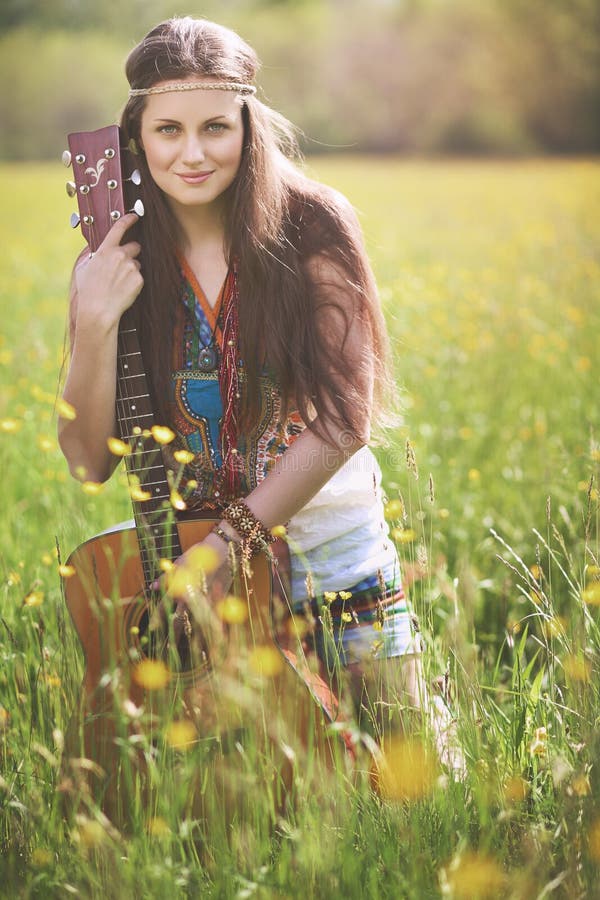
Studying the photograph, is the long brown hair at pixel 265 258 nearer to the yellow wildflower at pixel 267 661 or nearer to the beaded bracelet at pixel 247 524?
the beaded bracelet at pixel 247 524

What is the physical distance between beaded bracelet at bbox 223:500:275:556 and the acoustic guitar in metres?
0.03

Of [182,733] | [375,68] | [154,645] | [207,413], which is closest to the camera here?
[182,733]

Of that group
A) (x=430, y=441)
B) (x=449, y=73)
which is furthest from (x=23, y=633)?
(x=449, y=73)

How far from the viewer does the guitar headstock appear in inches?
72.1

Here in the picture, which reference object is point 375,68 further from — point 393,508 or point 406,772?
point 406,772

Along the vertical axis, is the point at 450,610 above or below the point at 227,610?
below

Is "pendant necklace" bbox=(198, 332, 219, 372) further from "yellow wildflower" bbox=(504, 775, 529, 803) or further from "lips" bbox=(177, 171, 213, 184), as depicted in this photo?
"yellow wildflower" bbox=(504, 775, 529, 803)

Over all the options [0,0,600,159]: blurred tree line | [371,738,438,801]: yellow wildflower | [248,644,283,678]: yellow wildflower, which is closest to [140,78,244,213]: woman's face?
[248,644,283,678]: yellow wildflower

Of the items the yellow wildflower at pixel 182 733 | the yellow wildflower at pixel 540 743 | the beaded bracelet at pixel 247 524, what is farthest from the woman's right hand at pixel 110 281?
the yellow wildflower at pixel 540 743

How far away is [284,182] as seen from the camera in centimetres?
191

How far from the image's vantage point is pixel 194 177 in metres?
1.80

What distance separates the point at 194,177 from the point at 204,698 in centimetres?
95

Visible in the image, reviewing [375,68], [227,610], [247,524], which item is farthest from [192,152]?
[375,68]

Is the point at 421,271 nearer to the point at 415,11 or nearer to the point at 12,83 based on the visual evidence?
the point at 12,83
